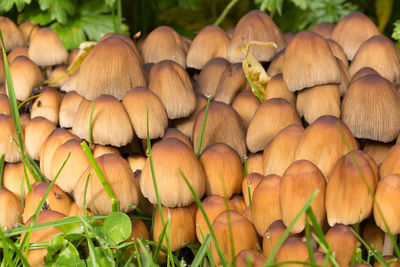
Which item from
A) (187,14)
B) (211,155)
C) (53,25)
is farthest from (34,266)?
(187,14)

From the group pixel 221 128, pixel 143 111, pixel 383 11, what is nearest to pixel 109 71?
pixel 143 111

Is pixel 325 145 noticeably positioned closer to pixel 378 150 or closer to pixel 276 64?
pixel 378 150

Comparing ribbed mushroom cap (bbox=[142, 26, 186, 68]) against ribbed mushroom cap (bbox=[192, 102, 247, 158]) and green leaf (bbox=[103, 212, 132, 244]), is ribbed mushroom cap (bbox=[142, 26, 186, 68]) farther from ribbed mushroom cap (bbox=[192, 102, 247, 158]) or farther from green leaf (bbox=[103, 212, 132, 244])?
green leaf (bbox=[103, 212, 132, 244])

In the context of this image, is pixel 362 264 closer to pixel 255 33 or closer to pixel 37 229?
pixel 37 229

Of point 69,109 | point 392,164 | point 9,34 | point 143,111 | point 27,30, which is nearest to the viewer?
point 392,164

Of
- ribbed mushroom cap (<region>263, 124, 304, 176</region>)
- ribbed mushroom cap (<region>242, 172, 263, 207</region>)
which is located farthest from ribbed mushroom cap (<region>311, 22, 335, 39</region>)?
ribbed mushroom cap (<region>242, 172, 263, 207</region>)

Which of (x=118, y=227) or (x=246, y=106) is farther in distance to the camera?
(x=246, y=106)

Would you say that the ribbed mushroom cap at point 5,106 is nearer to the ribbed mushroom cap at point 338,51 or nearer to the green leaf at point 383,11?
the ribbed mushroom cap at point 338,51
